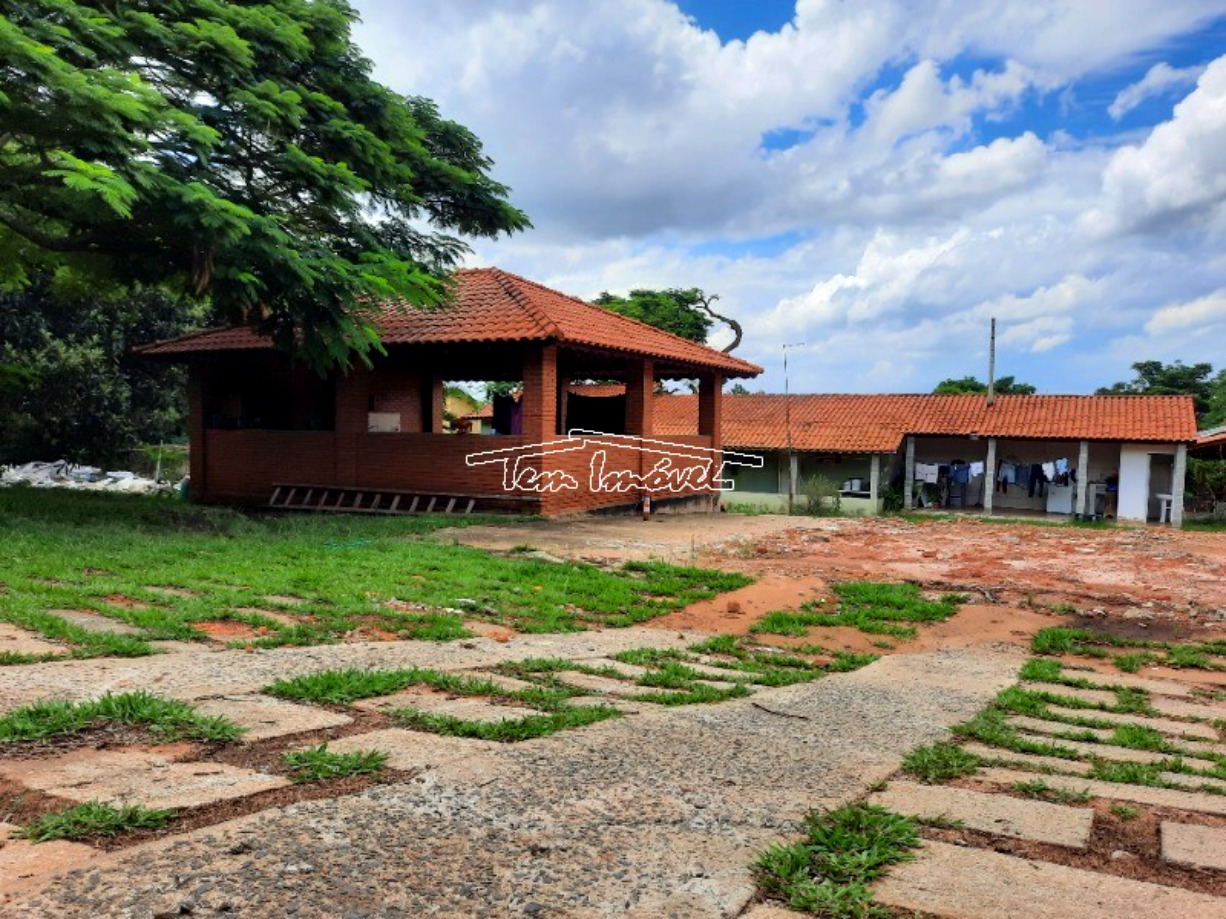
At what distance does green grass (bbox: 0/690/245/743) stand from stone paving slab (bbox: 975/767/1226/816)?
127 inches

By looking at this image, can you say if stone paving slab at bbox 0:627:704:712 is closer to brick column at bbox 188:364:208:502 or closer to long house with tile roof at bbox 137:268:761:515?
long house with tile roof at bbox 137:268:761:515

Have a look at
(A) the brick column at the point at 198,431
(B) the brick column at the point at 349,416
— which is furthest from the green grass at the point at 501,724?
(A) the brick column at the point at 198,431

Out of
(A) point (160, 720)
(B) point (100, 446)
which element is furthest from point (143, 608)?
(B) point (100, 446)

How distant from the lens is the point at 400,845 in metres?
2.73

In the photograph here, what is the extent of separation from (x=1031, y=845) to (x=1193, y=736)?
2.55m

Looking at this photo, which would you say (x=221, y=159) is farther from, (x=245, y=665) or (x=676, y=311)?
(x=676, y=311)

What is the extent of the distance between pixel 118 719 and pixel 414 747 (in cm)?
131

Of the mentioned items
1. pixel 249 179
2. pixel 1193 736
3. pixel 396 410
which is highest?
pixel 249 179

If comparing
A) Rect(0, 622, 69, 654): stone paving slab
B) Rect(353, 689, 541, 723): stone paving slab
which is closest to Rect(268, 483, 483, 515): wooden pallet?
Rect(0, 622, 69, 654): stone paving slab

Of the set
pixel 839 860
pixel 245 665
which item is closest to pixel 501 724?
pixel 839 860

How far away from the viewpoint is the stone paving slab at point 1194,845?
291 centimetres

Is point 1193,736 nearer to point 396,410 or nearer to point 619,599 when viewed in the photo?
point 619,599

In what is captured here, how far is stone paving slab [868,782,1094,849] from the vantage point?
10.2 ft

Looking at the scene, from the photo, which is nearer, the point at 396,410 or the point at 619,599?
the point at 619,599
